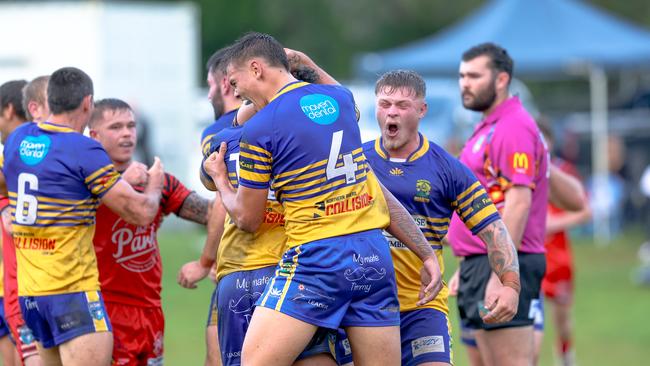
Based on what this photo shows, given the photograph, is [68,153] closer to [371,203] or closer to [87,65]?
[371,203]

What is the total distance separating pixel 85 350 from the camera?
277 inches

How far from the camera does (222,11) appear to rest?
4031 cm

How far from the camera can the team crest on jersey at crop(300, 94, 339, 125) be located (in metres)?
6.11

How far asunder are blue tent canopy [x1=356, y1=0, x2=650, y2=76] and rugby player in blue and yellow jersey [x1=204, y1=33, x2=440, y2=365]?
17603 mm

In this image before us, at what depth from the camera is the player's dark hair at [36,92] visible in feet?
25.7

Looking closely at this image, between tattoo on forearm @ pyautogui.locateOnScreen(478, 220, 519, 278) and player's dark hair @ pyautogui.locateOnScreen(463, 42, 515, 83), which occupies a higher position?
player's dark hair @ pyautogui.locateOnScreen(463, 42, 515, 83)

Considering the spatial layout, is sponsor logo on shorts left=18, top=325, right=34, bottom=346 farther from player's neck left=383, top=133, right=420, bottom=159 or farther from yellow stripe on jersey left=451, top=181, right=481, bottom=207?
yellow stripe on jersey left=451, top=181, right=481, bottom=207

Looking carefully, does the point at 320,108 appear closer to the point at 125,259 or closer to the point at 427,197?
the point at 427,197

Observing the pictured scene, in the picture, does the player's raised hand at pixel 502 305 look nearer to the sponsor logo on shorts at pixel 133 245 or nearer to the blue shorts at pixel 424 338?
the blue shorts at pixel 424 338

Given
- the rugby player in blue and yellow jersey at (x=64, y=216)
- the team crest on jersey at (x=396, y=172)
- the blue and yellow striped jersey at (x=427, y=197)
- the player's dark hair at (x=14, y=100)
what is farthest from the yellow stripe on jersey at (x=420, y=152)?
the player's dark hair at (x=14, y=100)

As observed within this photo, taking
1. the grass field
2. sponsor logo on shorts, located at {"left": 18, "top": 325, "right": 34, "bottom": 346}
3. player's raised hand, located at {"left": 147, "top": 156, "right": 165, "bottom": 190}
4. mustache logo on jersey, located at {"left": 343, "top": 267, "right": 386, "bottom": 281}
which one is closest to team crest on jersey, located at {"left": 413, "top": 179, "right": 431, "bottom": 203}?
mustache logo on jersey, located at {"left": 343, "top": 267, "right": 386, "bottom": 281}

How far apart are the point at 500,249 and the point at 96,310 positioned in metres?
2.50

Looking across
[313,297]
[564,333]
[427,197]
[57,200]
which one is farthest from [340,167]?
[564,333]

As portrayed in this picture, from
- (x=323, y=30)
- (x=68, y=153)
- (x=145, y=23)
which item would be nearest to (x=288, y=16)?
(x=323, y=30)
